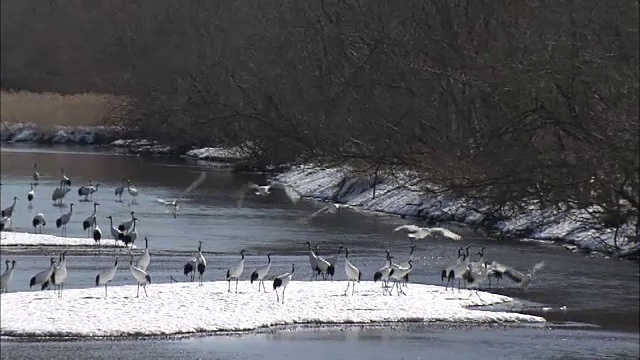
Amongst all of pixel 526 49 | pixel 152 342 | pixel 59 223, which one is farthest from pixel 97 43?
pixel 526 49

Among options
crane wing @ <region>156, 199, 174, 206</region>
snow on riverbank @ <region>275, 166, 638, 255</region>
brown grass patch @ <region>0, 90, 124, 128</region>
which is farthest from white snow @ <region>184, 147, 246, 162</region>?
brown grass patch @ <region>0, 90, 124, 128</region>

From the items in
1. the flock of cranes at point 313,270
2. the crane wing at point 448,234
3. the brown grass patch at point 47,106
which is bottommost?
the flock of cranes at point 313,270

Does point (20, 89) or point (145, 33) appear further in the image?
point (145, 33)

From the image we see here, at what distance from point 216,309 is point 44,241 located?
25.9 ft

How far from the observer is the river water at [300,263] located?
13.7 m

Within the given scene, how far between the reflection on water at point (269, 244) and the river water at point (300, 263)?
1.1 inches

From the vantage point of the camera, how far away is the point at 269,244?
23.4 metres

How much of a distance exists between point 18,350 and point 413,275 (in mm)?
8695

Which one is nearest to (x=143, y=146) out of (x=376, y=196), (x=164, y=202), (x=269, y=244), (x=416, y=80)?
(x=164, y=202)

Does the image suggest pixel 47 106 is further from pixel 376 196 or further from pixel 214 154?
pixel 214 154

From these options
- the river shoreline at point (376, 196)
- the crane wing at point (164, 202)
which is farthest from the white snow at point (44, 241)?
the crane wing at point (164, 202)

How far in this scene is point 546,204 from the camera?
7797mm

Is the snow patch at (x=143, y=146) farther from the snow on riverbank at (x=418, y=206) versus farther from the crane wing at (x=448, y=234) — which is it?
the crane wing at (x=448, y=234)

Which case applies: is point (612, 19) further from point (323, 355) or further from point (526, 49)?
point (323, 355)
